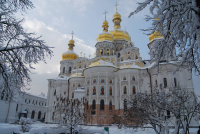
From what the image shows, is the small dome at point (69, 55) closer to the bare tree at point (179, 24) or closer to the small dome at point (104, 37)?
the small dome at point (104, 37)

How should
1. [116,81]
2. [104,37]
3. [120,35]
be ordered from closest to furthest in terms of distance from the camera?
1. [116,81]
2. [104,37]
3. [120,35]

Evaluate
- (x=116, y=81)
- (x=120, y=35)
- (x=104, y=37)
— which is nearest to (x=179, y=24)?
(x=116, y=81)

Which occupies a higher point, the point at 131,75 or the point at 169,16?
the point at 131,75

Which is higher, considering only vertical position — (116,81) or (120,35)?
(120,35)

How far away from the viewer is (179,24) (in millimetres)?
5281

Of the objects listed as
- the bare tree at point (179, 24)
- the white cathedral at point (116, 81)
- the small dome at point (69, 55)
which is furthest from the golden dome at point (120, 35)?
the bare tree at point (179, 24)

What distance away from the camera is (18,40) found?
273 inches

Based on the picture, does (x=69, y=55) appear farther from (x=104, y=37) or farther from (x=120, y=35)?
(x=120, y=35)

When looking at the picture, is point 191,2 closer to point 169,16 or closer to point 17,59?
point 169,16

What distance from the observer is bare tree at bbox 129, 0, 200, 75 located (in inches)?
190

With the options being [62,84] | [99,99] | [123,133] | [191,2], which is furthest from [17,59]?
[62,84]

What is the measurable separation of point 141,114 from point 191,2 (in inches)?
309

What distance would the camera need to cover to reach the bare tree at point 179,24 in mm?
4816

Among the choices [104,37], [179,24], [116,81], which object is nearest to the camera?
[179,24]
